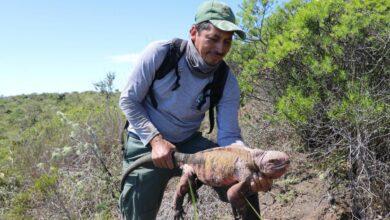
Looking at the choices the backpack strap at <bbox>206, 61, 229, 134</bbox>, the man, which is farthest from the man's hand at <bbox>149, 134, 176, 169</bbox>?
the backpack strap at <bbox>206, 61, 229, 134</bbox>

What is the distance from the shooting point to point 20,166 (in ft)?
25.1

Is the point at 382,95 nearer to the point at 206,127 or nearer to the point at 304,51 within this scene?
the point at 304,51

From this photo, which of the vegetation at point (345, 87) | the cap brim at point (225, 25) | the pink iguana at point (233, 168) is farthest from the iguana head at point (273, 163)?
the vegetation at point (345, 87)

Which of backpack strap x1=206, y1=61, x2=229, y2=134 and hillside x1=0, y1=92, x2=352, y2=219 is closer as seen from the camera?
backpack strap x1=206, y1=61, x2=229, y2=134

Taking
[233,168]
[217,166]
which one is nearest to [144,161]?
[217,166]

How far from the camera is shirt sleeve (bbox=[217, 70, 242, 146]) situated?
307 centimetres

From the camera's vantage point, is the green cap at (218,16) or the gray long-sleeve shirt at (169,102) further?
the gray long-sleeve shirt at (169,102)

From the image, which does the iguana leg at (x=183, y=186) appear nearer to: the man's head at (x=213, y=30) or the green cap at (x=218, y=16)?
the man's head at (x=213, y=30)

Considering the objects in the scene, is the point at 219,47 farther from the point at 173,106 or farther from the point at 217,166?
the point at 217,166

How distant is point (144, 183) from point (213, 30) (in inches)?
→ 47.9

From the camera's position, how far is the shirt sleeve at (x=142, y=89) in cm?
296

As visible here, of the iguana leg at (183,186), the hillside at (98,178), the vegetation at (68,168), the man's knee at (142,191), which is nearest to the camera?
the iguana leg at (183,186)

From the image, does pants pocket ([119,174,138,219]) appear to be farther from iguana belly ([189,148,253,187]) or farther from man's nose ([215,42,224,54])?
man's nose ([215,42,224,54])

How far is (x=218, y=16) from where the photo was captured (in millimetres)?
2811
